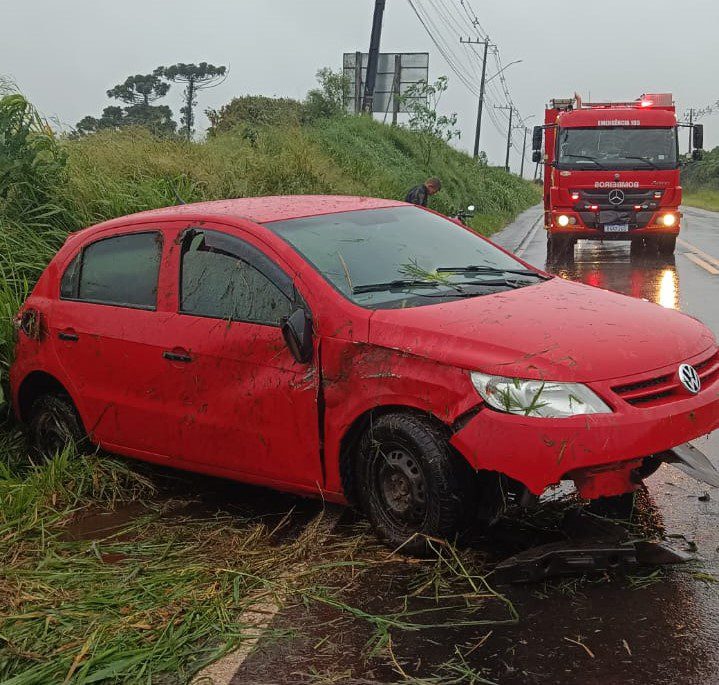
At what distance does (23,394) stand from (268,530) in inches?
86.7

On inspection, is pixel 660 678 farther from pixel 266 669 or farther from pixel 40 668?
pixel 40 668

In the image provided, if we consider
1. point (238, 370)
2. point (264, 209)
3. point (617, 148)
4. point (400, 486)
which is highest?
point (617, 148)

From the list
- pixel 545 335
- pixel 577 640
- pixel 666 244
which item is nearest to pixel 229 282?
pixel 545 335

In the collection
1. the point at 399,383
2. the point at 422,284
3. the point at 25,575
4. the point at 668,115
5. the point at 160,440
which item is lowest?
the point at 25,575

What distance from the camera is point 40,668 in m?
3.75

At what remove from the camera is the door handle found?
5.45m

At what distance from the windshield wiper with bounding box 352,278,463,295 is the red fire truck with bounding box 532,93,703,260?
1443 centimetres

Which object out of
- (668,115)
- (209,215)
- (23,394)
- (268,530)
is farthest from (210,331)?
(668,115)

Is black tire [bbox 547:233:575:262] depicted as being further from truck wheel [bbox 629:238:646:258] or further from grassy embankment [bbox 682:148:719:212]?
grassy embankment [bbox 682:148:719:212]

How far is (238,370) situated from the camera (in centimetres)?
521

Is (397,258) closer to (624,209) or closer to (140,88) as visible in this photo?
(624,209)

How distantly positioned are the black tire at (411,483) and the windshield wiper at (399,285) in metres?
0.70

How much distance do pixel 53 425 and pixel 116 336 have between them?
0.99 metres

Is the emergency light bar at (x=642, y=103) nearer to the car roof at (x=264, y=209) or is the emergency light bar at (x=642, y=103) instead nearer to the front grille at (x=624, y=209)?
the front grille at (x=624, y=209)
